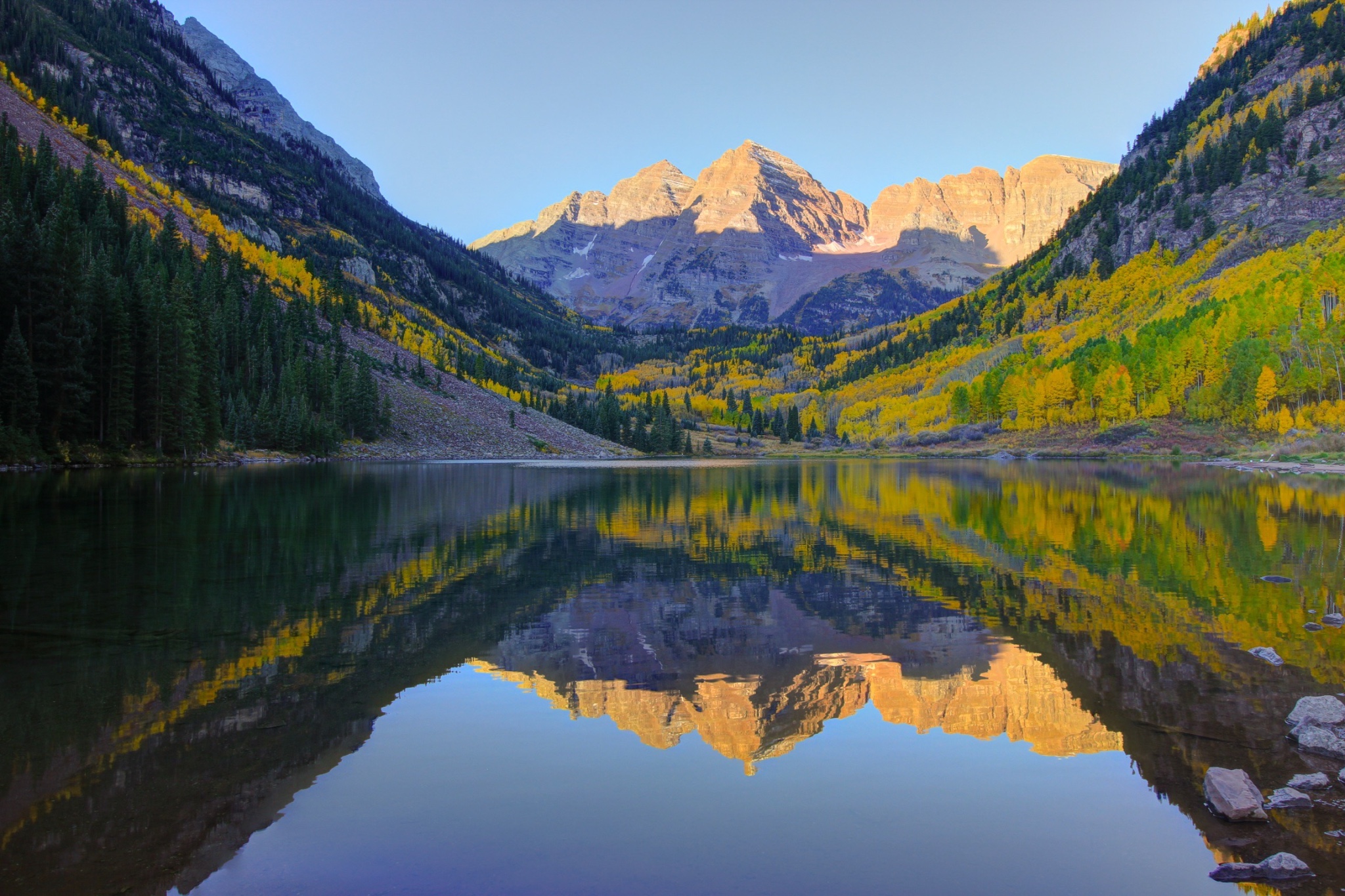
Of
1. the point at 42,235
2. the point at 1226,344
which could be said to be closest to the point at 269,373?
the point at 42,235

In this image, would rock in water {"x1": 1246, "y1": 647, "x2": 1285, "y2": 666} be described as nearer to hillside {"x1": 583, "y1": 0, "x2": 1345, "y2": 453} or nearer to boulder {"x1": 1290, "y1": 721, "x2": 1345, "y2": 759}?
boulder {"x1": 1290, "y1": 721, "x2": 1345, "y2": 759}

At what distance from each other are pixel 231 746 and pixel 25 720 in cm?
285

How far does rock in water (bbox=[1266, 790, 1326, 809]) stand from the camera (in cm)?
760

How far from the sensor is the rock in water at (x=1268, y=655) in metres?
12.4

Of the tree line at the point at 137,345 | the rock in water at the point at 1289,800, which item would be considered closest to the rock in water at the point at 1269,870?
the rock in water at the point at 1289,800

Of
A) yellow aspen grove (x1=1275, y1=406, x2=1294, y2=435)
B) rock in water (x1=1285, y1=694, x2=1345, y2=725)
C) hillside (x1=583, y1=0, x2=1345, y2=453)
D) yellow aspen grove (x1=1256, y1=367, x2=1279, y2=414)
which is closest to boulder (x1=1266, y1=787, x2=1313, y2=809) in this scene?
rock in water (x1=1285, y1=694, x2=1345, y2=725)

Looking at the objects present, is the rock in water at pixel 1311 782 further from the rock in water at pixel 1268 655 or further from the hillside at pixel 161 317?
the hillside at pixel 161 317

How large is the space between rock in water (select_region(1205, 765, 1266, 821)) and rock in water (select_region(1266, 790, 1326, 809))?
140mm

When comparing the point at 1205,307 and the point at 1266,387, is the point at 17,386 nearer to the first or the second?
the point at 1266,387

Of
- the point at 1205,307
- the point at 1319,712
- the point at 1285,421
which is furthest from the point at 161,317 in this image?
the point at 1205,307

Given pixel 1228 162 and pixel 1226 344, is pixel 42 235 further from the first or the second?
pixel 1228 162

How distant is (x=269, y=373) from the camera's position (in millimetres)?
107812

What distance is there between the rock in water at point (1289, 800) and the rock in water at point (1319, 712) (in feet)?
7.33

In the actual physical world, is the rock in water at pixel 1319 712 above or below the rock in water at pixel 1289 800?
above
